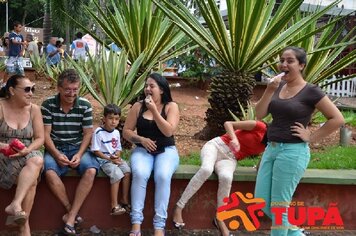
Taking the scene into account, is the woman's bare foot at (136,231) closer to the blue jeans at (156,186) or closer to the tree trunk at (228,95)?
the blue jeans at (156,186)

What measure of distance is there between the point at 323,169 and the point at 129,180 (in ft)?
7.33

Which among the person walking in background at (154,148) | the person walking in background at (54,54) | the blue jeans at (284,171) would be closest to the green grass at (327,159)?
the person walking in background at (154,148)

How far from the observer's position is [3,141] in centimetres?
458

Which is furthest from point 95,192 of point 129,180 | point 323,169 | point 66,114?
point 323,169

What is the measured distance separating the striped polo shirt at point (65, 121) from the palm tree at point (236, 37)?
1.64 meters

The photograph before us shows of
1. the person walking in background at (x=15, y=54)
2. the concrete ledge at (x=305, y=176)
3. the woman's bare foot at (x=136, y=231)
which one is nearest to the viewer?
the woman's bare foot at (x=136, y=231)

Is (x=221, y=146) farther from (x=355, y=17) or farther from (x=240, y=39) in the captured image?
(x=355, y=17)

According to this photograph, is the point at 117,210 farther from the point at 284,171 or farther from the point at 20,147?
the point at 284,171

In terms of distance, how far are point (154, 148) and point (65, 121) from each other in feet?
2.88

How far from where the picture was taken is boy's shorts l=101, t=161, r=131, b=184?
481 cm

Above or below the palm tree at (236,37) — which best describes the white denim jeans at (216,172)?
below

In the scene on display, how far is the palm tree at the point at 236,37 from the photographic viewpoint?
5.99 metres

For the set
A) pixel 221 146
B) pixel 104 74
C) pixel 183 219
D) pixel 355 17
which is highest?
pixel 355 17

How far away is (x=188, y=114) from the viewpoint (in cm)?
956
